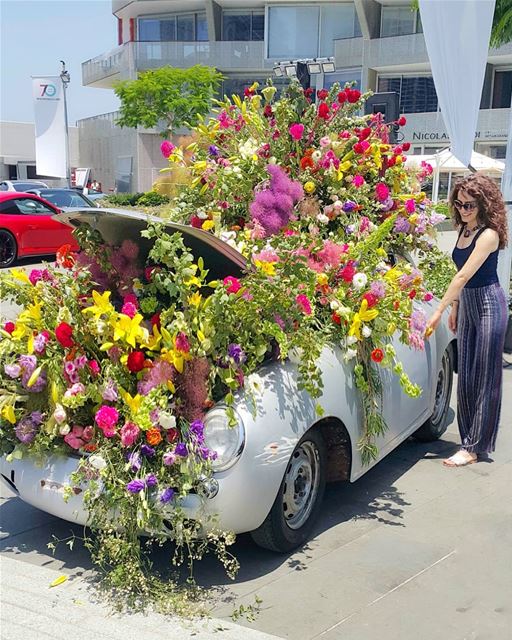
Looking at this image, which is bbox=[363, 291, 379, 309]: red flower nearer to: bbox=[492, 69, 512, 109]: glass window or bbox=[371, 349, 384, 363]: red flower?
bbox=[371, 349, 384, 363]: red flower

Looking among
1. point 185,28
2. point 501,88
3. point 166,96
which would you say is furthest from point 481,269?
point 185,28

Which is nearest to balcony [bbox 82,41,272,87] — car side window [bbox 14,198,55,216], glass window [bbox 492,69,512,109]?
glass window [bbox 492,69,512,109]

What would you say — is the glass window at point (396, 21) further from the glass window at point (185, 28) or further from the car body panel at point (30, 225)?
the car body panel at point (30, 225)

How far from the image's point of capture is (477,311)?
512 centimetres

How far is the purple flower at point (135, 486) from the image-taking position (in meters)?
3.40

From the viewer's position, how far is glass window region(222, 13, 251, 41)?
4428cm

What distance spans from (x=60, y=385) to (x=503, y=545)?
8.16ft

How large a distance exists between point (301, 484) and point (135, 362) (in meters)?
1.11

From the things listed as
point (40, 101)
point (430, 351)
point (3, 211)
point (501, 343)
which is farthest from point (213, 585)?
point (40, 101)

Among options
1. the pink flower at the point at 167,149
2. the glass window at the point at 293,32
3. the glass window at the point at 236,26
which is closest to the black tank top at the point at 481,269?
the pink flower at the point at 167,149

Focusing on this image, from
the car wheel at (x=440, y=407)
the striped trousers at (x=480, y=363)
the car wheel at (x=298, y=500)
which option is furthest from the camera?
the car wheel at (x=440, y=407)

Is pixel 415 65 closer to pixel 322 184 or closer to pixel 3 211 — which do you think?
pixel 3 211

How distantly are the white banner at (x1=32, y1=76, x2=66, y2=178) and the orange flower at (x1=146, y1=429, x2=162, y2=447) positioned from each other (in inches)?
1107

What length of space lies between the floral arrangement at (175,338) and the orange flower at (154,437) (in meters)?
0.01
